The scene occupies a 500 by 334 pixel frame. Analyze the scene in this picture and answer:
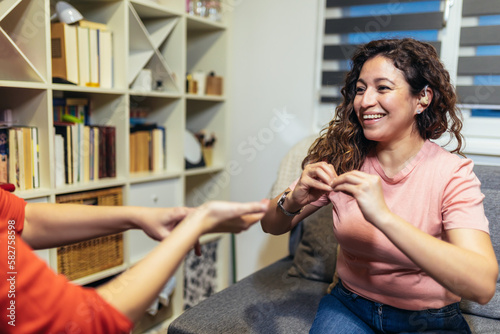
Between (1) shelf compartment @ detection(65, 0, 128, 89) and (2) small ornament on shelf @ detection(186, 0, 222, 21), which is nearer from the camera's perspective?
(1) shelf compartment @ detection(65, 0, 128, 89)

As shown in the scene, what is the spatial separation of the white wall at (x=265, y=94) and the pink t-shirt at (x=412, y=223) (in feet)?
3.70

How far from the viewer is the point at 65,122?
6.09ft

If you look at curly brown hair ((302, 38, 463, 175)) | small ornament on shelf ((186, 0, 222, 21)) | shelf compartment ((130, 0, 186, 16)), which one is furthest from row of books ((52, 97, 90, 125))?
curly brown hair ((302, 38, 463, 175))

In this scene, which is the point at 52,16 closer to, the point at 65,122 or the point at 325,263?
the point at 65,122

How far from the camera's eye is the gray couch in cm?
142

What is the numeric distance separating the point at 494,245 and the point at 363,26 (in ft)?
4.04

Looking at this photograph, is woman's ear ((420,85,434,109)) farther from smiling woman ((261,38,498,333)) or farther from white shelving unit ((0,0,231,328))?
white shelving unit ((0,0,231,328))

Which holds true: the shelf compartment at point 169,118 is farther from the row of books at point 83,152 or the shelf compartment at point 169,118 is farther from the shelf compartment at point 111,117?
the row of books at point 83,152

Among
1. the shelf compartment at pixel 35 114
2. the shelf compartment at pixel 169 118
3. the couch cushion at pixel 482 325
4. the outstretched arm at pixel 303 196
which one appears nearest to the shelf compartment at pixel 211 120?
the shelf compartment at pixel 169 118

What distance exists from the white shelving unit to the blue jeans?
111cm

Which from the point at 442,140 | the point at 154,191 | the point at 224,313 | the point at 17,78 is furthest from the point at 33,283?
the point at 442,140

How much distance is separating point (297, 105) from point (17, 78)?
1.38 m

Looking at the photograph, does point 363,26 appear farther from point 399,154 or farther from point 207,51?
point 399,154

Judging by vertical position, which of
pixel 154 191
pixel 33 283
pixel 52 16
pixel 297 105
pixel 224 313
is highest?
pixel 52 16
